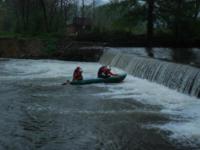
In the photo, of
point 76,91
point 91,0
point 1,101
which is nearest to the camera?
point 1,101

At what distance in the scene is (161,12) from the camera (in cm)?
3828

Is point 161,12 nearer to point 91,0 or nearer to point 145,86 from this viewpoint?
point 145,86

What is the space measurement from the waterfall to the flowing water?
20.2 inches

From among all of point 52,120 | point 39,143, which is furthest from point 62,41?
point 39,143

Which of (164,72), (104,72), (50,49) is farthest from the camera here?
(50,49)

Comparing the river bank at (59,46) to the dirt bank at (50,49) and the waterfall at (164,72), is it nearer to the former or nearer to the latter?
the dirt bank at (50,49)

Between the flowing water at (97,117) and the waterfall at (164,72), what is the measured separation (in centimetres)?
51

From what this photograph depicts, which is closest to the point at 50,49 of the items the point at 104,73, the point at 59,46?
the point at 59,46

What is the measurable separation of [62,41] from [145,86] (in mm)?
19000

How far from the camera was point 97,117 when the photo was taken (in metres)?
15.0

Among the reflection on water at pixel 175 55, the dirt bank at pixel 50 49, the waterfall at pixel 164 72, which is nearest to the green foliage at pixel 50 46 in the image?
the dirt bank at pixel 50 49

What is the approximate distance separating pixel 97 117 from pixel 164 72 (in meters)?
7.80

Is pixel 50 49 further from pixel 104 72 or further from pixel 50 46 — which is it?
pixel 104 72

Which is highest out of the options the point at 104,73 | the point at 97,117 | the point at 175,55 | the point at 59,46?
the point at 59,46
